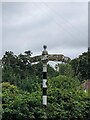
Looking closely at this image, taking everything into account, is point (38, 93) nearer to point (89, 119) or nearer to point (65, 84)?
point (89, 119)

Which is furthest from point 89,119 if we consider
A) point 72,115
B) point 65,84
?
point 65,84

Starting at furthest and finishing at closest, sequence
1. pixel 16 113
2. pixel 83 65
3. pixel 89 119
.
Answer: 1. pixel 83 65
2. pixel 89 119
3. pixel 16 113

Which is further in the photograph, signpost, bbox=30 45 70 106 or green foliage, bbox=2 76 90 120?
signpost, bbox=30 45 70 106

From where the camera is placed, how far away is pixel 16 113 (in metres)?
4.85

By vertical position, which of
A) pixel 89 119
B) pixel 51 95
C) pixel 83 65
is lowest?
pixel 89 119

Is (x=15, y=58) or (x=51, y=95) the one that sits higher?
(x=15, y=58)

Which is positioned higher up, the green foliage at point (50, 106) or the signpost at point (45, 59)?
the signpost at point (45, 59)

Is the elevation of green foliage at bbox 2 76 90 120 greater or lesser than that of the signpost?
lesser

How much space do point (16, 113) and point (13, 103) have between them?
20 centimetres

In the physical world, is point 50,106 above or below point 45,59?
below

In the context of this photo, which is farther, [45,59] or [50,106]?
[45,59]

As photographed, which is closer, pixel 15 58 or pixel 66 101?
pixel 66 101

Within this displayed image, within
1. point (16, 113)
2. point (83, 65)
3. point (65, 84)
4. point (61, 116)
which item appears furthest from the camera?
point (83, 65)

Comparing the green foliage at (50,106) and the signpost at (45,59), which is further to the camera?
the signpost at (45,59)
